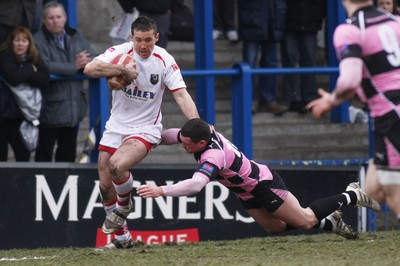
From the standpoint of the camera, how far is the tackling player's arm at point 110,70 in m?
10.6

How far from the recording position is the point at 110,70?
10.6 m

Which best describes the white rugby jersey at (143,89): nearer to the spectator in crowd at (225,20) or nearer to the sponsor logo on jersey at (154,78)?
the sponsor logo on jersey at (154,78)

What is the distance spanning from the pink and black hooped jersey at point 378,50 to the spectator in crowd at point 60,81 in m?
5.17

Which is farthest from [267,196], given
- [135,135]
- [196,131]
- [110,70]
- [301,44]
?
[301,44]

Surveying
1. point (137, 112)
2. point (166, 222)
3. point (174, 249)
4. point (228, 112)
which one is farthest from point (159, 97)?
point (228, 112)

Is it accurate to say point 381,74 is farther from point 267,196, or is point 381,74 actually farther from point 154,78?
point 154,78

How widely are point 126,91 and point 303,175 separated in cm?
304

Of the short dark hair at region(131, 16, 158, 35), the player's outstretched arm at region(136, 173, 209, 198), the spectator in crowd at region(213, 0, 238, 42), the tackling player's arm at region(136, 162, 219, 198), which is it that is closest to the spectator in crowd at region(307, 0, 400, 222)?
the tackling player's arm at region(136, 162, 219, 198)

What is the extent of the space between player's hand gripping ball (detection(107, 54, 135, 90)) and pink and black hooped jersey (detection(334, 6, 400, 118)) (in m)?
2.89

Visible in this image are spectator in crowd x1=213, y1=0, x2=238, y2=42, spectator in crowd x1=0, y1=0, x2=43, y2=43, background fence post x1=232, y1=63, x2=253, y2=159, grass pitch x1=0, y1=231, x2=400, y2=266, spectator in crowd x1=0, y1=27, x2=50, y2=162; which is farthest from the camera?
spectator in crowd x1=213, y1=0, x2=238, y2=42

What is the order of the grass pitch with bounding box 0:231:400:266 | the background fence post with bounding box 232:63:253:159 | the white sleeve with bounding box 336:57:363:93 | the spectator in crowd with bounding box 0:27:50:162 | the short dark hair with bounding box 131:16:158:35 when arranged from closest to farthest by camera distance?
1. the white sleeve with bounding box 336:57:363:93
2. the grass pitch with bounding box 0:231:400:266
3. the short dark hair with bounding box 131:16:158:35
4. the spectator in crowd with bounding box 0:27:50:162
5. the background fence post with bounding box 232:63:253:159

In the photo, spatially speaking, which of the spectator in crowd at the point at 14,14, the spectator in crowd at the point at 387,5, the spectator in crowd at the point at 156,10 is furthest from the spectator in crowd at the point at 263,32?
the spectator in crowd at the point at 14,14

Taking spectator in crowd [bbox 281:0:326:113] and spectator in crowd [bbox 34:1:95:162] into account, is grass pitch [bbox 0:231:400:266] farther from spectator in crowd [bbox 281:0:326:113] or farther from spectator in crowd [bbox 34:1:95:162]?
spectator in crowd [bbox 281:0:326:113]

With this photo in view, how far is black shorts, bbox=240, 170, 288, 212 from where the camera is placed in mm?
10680
